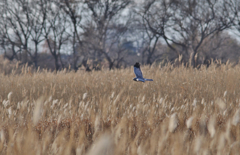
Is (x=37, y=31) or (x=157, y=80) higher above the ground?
(x=37, y=31)

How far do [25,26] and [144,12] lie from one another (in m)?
9.87

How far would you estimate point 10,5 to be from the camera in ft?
55.8

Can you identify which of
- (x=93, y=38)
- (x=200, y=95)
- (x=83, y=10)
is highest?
(x=83, y=10)

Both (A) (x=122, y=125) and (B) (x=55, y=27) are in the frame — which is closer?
(A) (x=122, y=125)

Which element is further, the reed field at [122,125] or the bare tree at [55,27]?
the bare tree at [55,27]

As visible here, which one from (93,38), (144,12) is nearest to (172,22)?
(144,12)

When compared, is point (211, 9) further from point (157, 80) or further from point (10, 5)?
point (10, 5)

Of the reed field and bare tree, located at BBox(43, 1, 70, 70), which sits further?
bare tree, located at BBox(43, 1, 70, 70)

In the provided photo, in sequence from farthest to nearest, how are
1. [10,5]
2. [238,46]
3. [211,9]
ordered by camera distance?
1. [238,46]
2. [10,5]
3. [211,9]

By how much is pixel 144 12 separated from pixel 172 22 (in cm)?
220

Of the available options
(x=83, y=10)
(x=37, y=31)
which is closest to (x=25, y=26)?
(x=37, y=31)

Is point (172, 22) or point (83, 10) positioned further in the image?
point (83, 10)

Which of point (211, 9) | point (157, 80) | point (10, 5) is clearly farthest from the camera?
point (10, 5)

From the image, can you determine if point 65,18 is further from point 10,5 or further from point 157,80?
point 157,80
